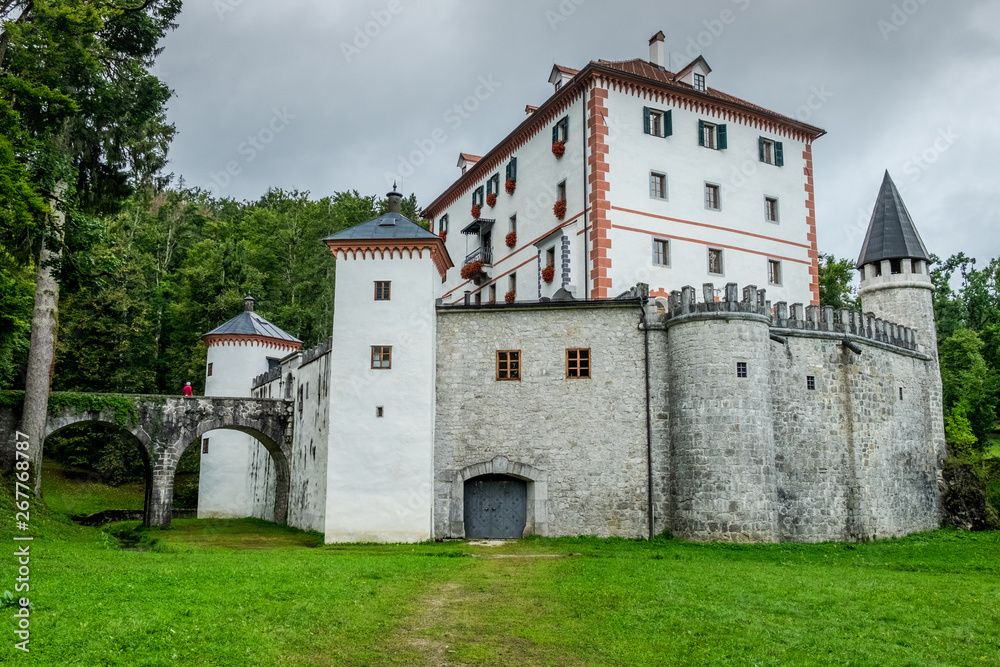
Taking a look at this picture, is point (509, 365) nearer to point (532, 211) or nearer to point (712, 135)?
point (532, 211)

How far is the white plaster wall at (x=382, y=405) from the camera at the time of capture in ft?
79.4

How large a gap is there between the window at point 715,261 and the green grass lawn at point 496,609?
12.9 m

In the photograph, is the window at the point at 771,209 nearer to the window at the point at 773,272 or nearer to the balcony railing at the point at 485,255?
the window at the point at 773,272

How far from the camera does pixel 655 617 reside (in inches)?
512

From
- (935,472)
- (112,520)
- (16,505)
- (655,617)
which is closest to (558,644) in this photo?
(655,617)

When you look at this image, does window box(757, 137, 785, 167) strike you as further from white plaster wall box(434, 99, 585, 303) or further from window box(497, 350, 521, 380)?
window box(497, 350, 521, 380)

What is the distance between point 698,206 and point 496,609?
21.2m

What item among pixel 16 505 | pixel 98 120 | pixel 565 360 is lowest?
pixel 16 505

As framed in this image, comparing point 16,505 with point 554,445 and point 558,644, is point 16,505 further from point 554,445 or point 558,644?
point 558,644

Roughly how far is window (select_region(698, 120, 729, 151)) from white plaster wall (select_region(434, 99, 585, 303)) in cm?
486

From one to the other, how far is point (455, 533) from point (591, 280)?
9970 millimetres

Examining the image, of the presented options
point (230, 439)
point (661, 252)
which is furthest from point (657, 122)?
point (230, 439)

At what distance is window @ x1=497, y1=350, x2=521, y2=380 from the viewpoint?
25.4 m

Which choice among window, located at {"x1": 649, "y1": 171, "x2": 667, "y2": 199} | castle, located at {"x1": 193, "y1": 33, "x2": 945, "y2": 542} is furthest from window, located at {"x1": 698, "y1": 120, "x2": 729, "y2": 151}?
castle, located at {"x1": 193, "y1": 33, "x2": 945, "y2": 542}
